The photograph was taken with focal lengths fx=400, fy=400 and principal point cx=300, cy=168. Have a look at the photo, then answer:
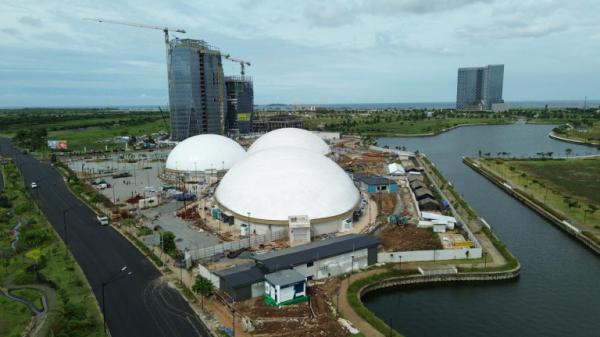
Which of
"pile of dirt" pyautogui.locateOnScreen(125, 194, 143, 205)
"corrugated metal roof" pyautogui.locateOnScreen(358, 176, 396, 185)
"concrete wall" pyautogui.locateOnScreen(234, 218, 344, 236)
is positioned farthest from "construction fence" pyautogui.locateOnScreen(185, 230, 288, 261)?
"pile of dirt" pyautogui.locateOnScreen(125, 194, 143, 205)

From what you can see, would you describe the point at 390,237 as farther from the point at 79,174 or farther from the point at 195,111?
the point at 195,111

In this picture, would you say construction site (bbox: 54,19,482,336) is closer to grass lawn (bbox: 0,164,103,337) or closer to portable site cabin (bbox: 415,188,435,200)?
portable site cabin (bbox: 415,188,435,200)

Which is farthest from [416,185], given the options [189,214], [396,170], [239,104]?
[239,104]

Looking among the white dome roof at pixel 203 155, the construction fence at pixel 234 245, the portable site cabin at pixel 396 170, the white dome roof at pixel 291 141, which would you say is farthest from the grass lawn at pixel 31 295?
the portable site cabin at pixel 396 170

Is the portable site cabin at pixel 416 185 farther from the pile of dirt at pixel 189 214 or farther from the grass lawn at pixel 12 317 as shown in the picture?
the grass lawn at pixel 12 317

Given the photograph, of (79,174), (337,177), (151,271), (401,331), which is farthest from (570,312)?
(79,174)

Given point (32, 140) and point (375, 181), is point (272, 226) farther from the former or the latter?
point (32, 140)
